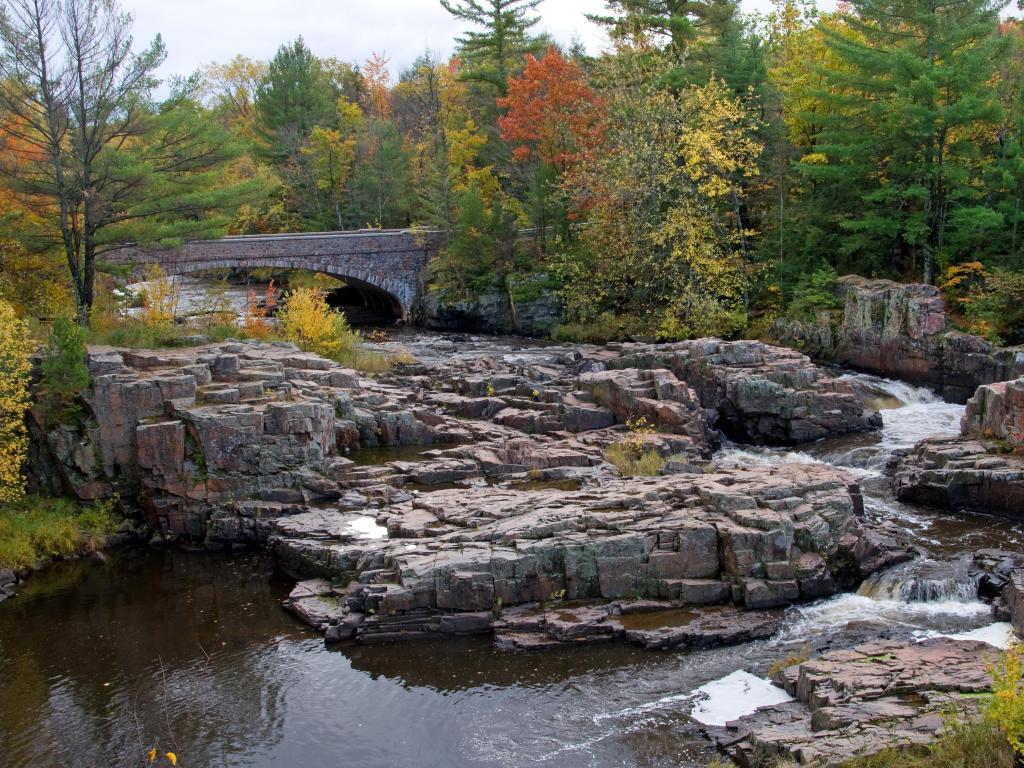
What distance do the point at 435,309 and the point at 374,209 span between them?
539 inches

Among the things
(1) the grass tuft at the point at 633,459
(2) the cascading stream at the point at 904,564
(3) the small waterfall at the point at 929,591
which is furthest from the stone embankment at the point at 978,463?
(1) the grass tuft at the point at 633,459

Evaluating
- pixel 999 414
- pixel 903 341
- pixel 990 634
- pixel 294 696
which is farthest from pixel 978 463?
pixel 294 696

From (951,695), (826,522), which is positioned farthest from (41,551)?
(951,695)

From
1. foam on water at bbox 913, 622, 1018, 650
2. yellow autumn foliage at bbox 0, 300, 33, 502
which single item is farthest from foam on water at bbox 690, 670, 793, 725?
yellow autumn foliage at bbox 0, 300, 33, 502

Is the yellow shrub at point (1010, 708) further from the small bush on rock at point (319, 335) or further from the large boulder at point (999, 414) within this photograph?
the small bush on rock at point (319, 335)

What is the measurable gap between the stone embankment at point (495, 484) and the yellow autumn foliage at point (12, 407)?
851 millimetres

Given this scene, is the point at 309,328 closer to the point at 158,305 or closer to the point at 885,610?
the point at 158,305

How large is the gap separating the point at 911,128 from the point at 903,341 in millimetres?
8852

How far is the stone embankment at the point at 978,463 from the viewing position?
22.4 m

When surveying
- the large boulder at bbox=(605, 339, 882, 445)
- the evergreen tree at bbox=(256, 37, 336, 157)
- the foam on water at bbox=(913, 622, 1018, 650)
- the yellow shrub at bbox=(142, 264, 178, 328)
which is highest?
the evergreen tree at bbox=(256, 37, 336, 157)

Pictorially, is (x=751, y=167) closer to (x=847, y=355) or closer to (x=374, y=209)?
(x=847, y=355)

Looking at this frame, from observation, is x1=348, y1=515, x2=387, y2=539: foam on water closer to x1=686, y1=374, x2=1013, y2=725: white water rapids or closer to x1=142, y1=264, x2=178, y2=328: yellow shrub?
x1=686, y1=374, x2=1013, y2=725: white water rapids

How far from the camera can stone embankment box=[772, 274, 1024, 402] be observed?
32.3 m

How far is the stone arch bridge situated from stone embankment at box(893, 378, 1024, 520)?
32.9 metres
